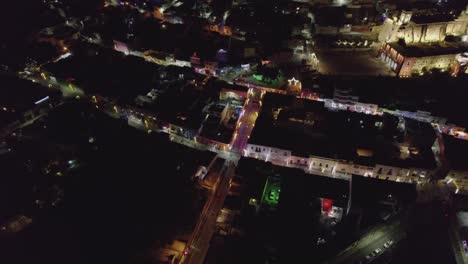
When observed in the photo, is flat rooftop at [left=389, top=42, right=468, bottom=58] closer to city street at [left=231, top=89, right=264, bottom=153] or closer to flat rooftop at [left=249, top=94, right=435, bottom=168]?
flat rooftop at [left=249, top=94, right=435, bottom=168]

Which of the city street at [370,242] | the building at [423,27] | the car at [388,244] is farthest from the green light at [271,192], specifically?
the building at [423,27]

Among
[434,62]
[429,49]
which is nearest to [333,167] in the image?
[434,62]

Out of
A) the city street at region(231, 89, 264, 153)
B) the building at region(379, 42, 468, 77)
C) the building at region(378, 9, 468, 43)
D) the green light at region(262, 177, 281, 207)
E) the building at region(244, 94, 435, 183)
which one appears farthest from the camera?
the building at region(378, 9, 468, 43)

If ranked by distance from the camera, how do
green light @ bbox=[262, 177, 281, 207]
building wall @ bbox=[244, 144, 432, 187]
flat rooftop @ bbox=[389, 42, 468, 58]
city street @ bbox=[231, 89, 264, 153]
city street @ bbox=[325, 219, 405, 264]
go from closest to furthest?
city street @ bbox=[325, 219, 405, 264] < green light @ bbox=[262, 177, 281, 207] < building wall @ bbox=[244, 144, 432, 187] < city street @ bbox=[231, 89, 264, 153] < flat rooftop @ bbox=[389, 42, 468, 58]

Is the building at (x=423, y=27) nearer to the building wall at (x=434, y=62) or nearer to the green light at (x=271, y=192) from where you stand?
the building wall at (x=434, y=62)

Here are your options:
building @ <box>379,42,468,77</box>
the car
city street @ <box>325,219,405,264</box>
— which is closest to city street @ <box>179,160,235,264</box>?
city street @ <box>325,219,405,264</box>

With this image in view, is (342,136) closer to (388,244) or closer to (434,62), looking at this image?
(388,244)
